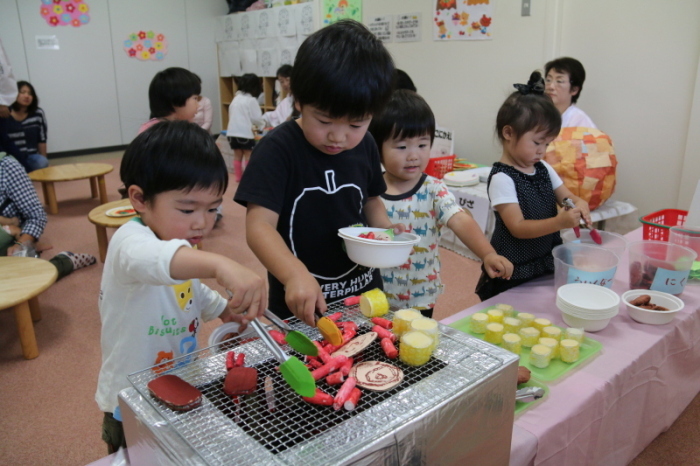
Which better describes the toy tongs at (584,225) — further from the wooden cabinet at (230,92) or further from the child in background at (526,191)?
the wooden cabinet at (230,92)

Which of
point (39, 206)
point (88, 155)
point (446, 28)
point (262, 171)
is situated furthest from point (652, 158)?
point (88, 155)

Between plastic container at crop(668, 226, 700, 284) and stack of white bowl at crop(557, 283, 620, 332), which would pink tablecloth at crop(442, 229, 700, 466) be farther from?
plastic container at crop(668, 226, 700, 284)

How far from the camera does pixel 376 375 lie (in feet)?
2.22

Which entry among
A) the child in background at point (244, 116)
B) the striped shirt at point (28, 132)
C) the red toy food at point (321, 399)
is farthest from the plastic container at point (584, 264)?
the striped shirt at point (28, 132)

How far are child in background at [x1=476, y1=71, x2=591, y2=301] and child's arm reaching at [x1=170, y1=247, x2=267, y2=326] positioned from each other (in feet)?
3.20

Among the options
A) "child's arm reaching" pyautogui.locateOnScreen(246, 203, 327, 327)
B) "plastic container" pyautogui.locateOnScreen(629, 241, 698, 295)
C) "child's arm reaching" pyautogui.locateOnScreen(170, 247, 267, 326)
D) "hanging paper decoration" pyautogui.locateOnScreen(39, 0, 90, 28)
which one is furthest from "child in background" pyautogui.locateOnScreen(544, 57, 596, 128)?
"hanging paper decoration" pyautogui.locateOnScreen(39, 0, 90, 28)

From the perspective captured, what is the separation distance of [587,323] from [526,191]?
464 mm

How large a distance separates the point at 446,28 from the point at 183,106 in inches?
85.2

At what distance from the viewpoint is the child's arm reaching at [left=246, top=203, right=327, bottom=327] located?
779mm

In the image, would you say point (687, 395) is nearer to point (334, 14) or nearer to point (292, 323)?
point (292, 323)

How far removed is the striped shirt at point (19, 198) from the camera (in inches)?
111

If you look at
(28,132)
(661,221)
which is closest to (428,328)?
(661,221)

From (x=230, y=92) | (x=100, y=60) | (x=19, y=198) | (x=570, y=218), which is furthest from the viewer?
(x=230, y=92)

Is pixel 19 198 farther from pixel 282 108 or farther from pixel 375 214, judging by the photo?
pixel 282 108
